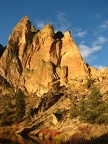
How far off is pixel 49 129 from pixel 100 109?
74.0 feet

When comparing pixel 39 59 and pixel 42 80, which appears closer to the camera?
pixel 42 80

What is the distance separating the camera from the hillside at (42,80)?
87188 mm

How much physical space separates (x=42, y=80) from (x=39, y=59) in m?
19.2

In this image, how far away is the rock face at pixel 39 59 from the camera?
140m

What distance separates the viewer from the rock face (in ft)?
458

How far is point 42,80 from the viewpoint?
140750mm

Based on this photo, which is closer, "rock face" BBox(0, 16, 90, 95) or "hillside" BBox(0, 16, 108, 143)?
"hillside" BBox(0, 16, 108, 143)

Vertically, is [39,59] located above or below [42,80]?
above

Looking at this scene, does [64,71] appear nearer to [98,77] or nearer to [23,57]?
[98,77]

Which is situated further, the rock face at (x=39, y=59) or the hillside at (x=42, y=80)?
the rock face at (x=39, y=59)

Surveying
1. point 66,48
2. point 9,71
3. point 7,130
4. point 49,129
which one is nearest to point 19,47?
point 9,71

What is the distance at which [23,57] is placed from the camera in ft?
537

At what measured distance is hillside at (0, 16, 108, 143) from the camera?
87188 millimetres

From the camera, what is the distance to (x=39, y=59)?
156 m
